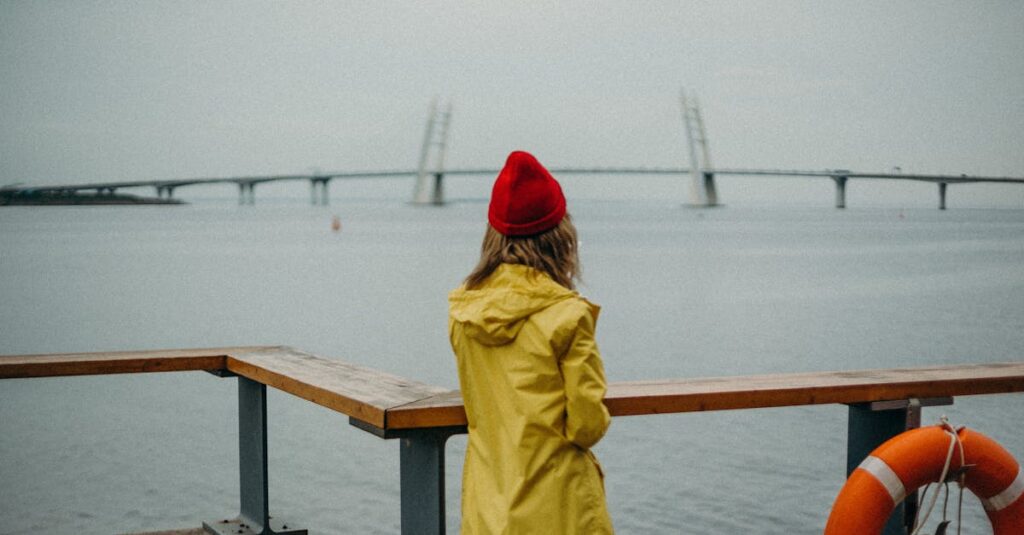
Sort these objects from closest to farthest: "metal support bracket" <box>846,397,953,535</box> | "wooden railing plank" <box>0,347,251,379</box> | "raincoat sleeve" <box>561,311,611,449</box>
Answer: "raincoat sleeve" <box>561,311,611,449</box>, "metal support bracket" <box>846,397,953,535</box>, "wooden railing plank" <box>0,347,251,379</box>

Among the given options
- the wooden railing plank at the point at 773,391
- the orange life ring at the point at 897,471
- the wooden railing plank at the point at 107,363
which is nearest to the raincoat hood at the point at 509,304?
the wooden railing plank at the point at 773,391

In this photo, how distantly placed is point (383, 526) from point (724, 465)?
7.84 ft

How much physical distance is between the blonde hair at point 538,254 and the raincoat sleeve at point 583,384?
6.3 inches

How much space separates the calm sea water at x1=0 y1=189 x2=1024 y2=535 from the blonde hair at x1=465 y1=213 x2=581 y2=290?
11.0ft

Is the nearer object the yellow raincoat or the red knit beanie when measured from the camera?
the yellow raincoat

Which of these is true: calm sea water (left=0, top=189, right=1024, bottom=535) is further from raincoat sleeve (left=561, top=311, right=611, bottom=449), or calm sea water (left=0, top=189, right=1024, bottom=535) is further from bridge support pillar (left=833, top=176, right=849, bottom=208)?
bridge support pillar (left=833, top=176, right=849, bottom=208)

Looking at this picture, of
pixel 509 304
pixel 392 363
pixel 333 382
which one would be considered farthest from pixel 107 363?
pixel 392 363

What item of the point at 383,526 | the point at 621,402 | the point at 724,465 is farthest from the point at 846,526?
the point at 724,465

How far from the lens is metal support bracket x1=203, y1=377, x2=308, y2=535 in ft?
9.90

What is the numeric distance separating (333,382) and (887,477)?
1287mm

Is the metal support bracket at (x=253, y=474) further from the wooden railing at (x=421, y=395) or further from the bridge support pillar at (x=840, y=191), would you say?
the bridge support pillar at (x=840, y=191)

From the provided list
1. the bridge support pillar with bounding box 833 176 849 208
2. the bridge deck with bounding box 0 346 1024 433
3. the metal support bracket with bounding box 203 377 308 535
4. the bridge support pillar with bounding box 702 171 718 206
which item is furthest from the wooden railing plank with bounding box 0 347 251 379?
the bridge support pillar with bounding box 702 171 718 206

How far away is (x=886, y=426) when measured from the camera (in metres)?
2.69

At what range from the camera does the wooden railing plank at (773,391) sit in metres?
2.21
